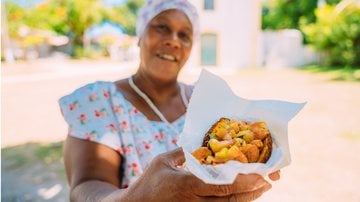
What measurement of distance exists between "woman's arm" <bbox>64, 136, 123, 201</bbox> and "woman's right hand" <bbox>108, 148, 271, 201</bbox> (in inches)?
17.8

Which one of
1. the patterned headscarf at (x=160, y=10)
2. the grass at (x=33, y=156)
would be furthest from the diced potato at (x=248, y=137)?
the grass at (x=33, y=156)

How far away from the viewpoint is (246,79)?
14.4 meters

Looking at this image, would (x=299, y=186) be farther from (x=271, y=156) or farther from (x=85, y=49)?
(x=85, y=49)

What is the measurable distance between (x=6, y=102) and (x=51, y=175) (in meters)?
6.29

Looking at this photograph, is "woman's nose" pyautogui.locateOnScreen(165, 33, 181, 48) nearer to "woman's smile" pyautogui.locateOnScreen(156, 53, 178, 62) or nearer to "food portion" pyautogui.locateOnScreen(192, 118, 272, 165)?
"woman's smile" pyautogui.locateOnScreen(156, 53, 178, 62)

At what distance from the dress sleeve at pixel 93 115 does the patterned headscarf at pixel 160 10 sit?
0.45m

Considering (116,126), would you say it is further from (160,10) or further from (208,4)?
(208,4)

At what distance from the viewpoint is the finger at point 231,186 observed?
993mm

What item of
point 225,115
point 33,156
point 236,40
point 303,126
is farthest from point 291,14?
point 225,115

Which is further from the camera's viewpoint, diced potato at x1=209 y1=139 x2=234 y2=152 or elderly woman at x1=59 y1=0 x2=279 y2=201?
elderly woman at x1=59 y1=0 x2=279 y2=201

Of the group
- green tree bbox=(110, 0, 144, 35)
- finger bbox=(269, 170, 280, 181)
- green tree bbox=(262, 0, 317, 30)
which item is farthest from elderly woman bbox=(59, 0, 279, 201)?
green tree bbox=(110, 0, 144, 35)

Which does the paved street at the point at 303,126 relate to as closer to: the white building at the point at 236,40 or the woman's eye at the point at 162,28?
the woman's eye at the point at 162,28

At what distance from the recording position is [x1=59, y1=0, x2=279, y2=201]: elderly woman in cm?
154

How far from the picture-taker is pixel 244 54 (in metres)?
19.7
